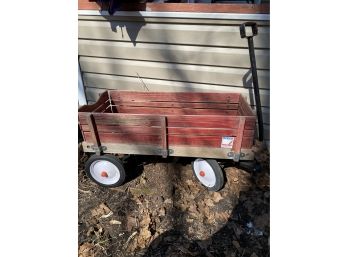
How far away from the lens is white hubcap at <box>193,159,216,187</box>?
2904mm

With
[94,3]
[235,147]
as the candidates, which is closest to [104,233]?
[235,147]

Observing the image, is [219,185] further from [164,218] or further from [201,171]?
[164,218]

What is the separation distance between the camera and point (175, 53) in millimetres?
3373

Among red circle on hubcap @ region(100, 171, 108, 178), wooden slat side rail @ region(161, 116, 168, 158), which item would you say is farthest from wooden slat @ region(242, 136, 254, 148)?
red circle on hubcap @ region(100, 171, 108, 178)

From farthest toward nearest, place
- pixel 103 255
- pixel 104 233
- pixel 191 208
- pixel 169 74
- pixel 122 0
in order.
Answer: pixel 169 74, pixel 122 0, pixel 191 208, pixel 104 233, pixel 103 255

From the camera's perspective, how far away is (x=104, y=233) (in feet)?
8.71

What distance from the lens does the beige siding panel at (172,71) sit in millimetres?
3297

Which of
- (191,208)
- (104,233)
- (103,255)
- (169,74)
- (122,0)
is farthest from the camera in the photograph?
(169,74)

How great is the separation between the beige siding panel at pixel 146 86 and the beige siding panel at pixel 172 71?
0.20 feet

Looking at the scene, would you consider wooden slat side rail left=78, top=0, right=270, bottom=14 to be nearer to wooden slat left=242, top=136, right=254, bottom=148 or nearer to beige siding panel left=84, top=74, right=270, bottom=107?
beige siding panel left=84, top=74, right=270, bottom=107

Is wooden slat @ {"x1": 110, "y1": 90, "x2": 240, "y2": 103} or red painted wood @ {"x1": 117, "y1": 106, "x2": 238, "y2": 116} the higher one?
wooden slat @ {"x1": 110, "y1": 90, "x2": 240, "y2": 103}

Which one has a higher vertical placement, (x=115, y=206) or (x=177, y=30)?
(x=177, y=30)

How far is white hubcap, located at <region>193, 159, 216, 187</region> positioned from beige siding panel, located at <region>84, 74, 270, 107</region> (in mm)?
929

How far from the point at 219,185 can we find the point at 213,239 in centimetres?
51
